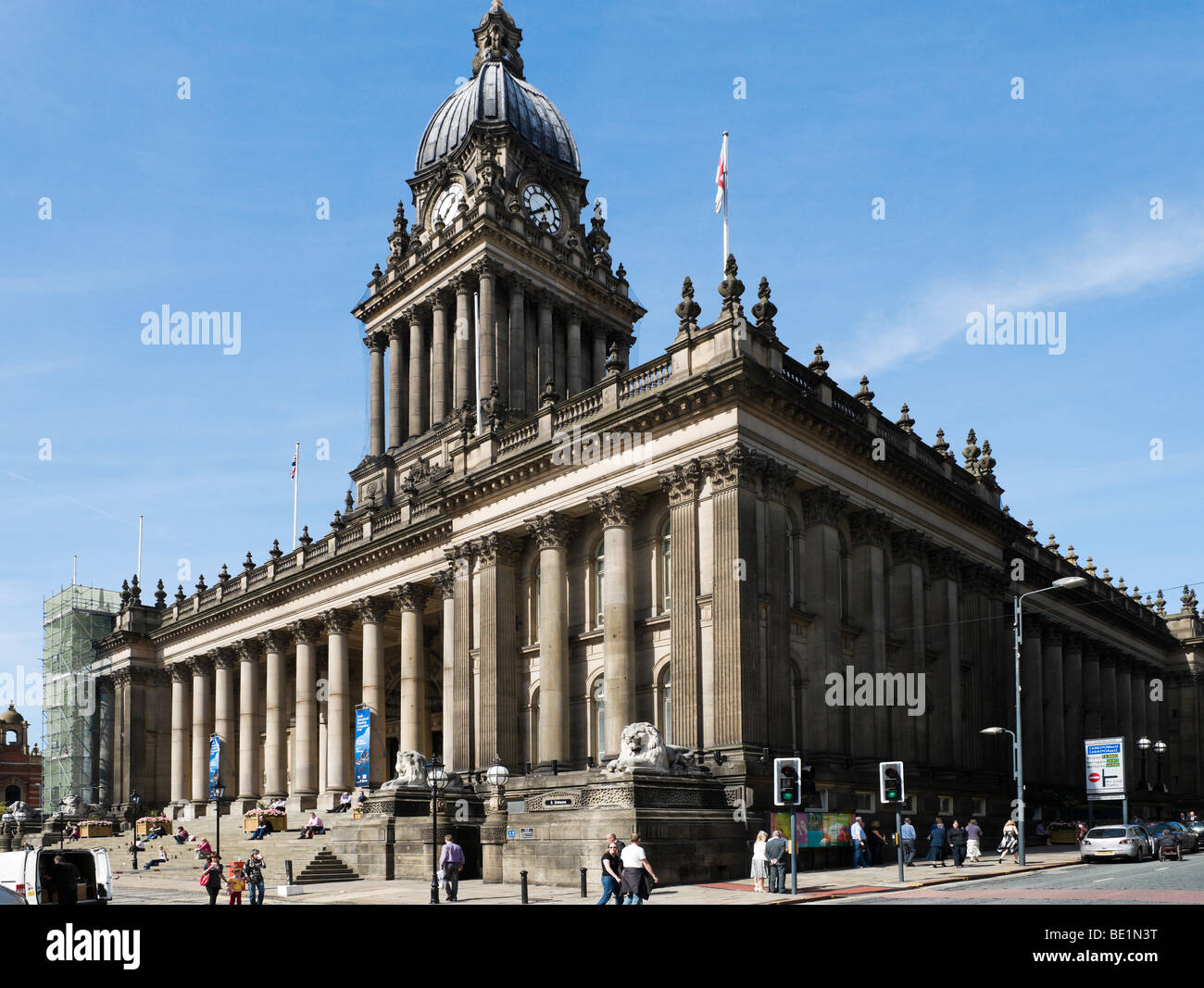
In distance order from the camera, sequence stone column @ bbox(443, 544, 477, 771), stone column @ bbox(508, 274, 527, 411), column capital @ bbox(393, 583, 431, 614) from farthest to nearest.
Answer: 1. stone column @ bbox(508, 274, 527, 411)
2. column capital @ bbox(393, 583, 431, 614)
3. stone column @ bbox(443, 544, 477, 771)

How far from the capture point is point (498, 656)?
153ft

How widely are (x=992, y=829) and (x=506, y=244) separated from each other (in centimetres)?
4028

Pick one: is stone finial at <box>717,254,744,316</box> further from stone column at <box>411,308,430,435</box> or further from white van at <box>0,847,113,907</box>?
stone column at <box>411,308,430,435</box>

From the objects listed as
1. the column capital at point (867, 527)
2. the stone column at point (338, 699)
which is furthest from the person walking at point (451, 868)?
the stone column at point (338, 699)

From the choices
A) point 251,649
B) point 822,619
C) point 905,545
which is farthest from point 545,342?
point 822,619

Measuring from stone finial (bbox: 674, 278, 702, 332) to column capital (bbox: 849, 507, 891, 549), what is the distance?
10241 mm

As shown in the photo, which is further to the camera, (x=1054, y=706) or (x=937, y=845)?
(x=1054, y=706)

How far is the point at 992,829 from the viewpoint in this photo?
49812mm

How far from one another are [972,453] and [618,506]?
2328 centimetres

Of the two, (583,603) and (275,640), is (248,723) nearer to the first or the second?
(275,640)

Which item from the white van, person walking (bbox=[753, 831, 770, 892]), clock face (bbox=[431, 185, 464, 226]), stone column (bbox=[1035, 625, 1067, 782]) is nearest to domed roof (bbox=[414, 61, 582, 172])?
clock face (bbox=[431, 185, 464, 226])

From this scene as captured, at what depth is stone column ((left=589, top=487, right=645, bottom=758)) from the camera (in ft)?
135
